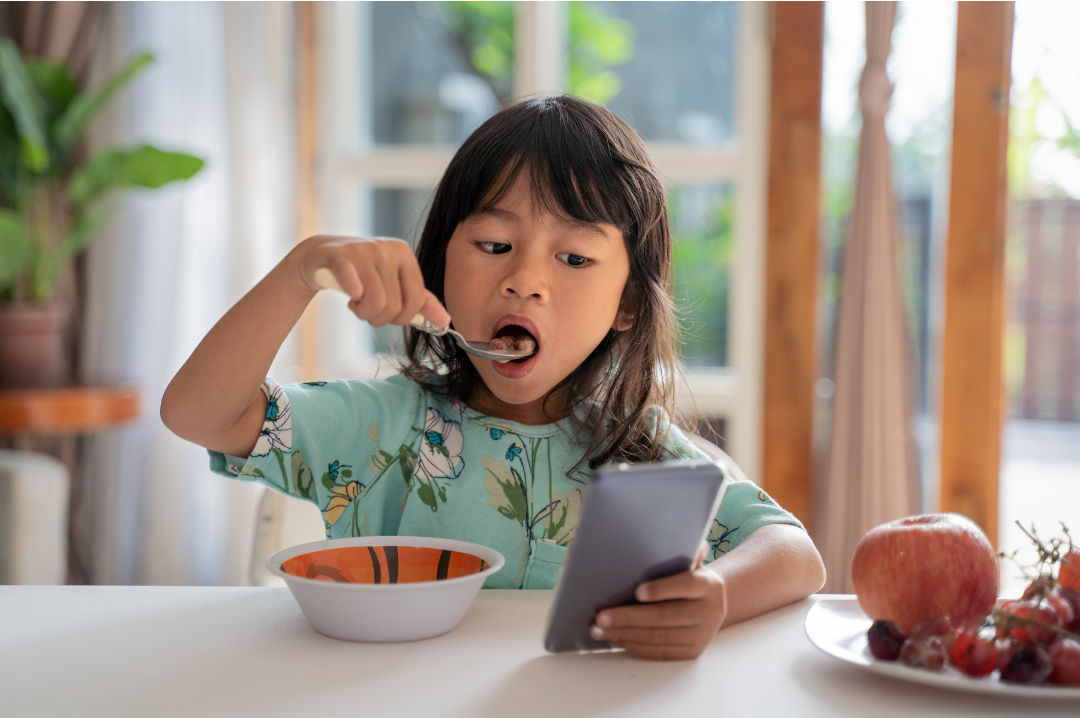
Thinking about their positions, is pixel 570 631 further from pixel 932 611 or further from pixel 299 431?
pixel 299 431

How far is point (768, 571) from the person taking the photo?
816 mm

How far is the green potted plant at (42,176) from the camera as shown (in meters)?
2.22

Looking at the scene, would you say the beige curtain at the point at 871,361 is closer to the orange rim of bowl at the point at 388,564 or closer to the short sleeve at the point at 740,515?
the short sleeve at the point at 740,515

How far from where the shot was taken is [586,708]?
1.95 ft

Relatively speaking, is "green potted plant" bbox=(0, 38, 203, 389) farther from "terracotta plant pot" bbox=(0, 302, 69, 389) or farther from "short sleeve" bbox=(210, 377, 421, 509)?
"short sleeve" bbox=(210, 377, 421, 509)

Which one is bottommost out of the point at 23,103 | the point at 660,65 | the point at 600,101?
the point at 23,103

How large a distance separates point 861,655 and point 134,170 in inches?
83.2

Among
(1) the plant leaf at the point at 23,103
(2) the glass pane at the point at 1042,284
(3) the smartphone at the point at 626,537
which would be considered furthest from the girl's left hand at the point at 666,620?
(1) the plant leaf at the point at 23,103

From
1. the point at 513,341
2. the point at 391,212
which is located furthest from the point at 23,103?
the point at 513,341

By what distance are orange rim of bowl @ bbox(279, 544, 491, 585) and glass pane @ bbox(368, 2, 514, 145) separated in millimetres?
2151

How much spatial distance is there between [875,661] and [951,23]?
87.9 inches

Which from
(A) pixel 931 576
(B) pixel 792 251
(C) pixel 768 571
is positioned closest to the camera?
(A) pixel 931 576

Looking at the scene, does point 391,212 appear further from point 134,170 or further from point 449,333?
point 449,333

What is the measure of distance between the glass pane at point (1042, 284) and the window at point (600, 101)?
0.65 meters
